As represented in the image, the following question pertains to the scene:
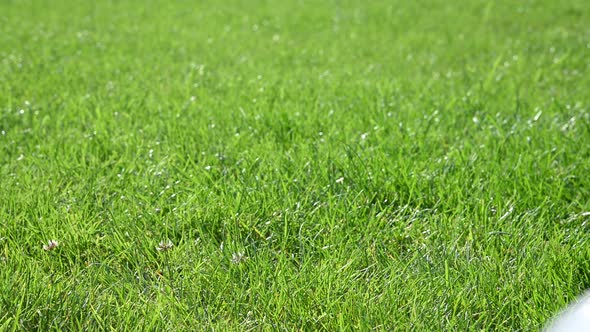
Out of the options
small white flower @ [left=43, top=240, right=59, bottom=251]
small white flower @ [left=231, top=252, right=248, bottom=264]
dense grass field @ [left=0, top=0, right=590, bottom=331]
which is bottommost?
dense grass field @ [left=0, top=0, right=590, bottom=331]

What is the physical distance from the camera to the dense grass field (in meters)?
2.30

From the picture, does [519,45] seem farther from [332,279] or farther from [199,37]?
[332,279]

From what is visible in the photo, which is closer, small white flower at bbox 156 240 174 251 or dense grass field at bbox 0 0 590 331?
dense grass field at bbox 0 0 590 331

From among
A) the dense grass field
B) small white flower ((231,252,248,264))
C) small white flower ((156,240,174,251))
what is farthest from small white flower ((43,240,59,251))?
small white flower ((231,252,248,264))

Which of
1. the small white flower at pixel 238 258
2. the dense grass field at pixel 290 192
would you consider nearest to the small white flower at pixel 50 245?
the dense grass field at pixel 290 192

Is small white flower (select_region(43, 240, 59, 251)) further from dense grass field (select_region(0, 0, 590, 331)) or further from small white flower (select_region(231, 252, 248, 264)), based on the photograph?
small white flower (select_region(231, 252, 248, 264))

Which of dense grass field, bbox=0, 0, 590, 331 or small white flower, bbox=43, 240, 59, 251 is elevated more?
small white flower, bbox=43, 240, 59, 251

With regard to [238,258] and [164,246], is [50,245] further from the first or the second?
[238,258]

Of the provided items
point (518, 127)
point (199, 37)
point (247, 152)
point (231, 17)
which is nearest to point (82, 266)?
point (247, 152)

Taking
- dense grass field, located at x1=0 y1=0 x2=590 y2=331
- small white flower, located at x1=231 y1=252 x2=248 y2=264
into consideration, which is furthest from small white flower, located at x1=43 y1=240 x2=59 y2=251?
small white flower, located at x1=231 y1=252 x2=248 y2=264

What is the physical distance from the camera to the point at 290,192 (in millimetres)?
3094

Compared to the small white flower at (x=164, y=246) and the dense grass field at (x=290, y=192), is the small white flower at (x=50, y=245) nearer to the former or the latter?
the dense grass field at (x=290, y=192)

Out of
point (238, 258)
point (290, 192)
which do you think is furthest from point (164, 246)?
point (290, 192)

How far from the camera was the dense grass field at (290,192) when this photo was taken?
2.30 meters
